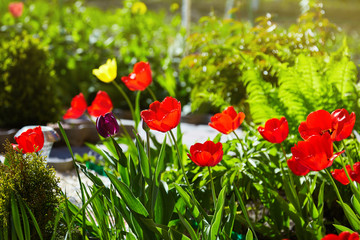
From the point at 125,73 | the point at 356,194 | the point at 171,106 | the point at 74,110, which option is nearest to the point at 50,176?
the point at 171,106

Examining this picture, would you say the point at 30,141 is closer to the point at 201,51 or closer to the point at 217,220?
the point at 217,220

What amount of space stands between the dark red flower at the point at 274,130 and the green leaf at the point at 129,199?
20.1 inches

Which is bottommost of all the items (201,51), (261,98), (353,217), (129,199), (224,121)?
(353,217)

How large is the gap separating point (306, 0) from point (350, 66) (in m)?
1.27

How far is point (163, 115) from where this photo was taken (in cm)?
176

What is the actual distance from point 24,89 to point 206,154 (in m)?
3.08

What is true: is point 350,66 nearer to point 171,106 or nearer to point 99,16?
point 171,106

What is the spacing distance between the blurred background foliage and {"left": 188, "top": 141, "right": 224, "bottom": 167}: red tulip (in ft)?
3.61

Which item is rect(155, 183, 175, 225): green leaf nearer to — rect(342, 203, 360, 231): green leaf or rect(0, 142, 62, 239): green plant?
rect(0, 142, 62, 239): green plant

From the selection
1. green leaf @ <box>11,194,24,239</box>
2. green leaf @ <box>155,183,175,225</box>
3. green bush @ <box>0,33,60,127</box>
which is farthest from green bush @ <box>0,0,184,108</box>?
green leaf @ <box>11,194,24,239</box>

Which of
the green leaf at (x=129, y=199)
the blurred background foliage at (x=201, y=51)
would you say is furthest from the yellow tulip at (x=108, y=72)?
the green leaf at (x=129, y=199)

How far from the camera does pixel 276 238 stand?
95.3 inches

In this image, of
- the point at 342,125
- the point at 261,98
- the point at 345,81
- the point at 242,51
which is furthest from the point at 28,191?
the point at 242,51

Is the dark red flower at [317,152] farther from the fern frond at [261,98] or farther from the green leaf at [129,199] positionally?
the fern frond at [261,98]
